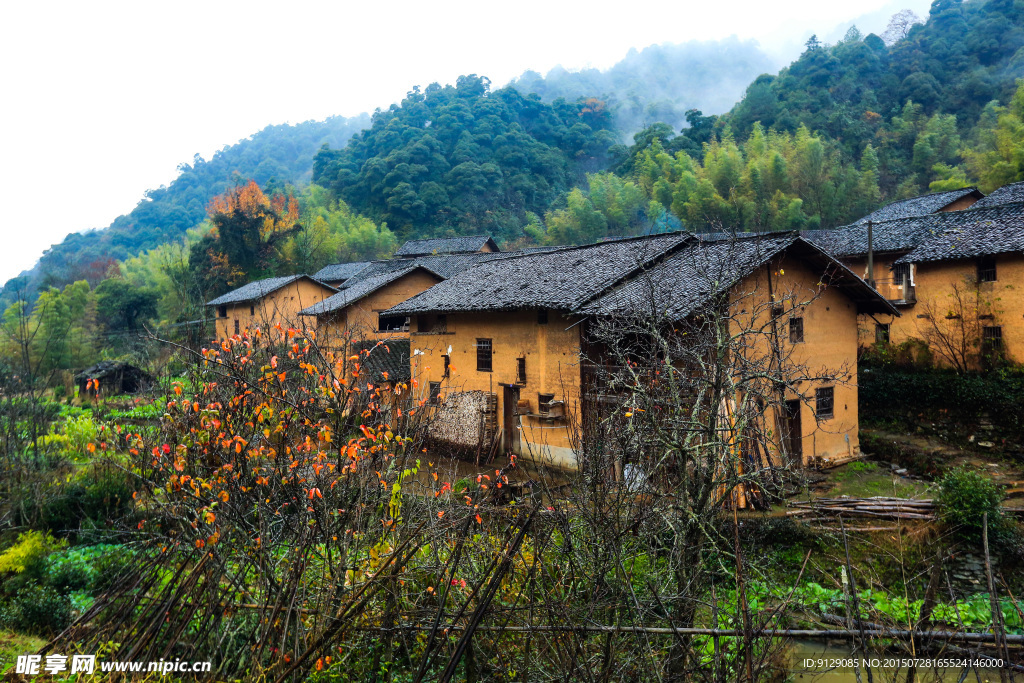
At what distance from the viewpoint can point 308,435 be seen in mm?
5641

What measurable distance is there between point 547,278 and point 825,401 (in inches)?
258

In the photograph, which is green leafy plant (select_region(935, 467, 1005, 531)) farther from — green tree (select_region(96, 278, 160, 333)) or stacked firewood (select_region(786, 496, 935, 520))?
green tree (select_region(96, 278, 160, 333))

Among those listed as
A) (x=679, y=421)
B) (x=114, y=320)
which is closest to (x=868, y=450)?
(x=679, y=421)

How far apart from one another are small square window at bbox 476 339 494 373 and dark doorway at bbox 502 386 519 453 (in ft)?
2.89

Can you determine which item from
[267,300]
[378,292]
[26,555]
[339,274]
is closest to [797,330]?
[26,555]

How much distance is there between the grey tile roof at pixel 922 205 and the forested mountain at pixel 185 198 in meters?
42.0

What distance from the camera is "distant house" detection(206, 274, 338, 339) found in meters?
25.1

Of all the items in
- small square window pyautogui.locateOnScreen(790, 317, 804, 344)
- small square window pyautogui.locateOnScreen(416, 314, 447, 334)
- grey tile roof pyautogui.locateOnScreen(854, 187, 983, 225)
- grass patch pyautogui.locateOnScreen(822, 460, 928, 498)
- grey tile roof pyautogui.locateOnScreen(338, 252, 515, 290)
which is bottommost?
grass patch pyautogui.locateOnScreen(822, 460, 928, 498)

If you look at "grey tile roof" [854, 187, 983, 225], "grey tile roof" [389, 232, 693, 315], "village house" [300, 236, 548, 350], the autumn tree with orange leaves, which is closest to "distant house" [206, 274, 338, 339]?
"village house" [300, 236, 548, 350]

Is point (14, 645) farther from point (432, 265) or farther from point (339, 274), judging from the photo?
point (339, 274)

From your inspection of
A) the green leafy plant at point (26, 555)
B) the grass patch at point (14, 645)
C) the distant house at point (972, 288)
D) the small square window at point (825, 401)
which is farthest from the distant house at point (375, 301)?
the distant house at point (972, 288)

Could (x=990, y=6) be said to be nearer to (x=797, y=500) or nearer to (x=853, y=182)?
(x=853, y=182)

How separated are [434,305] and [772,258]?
27.2ft

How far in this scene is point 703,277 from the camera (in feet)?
33.3
